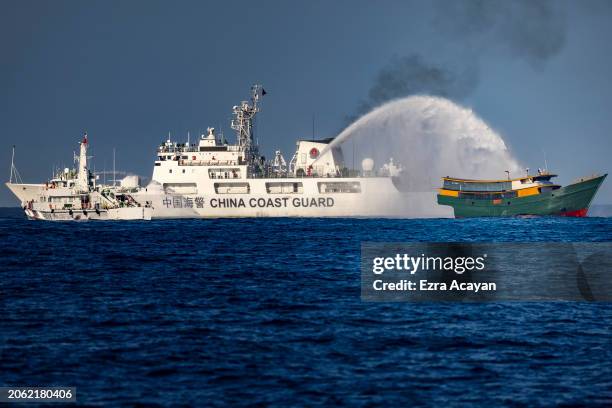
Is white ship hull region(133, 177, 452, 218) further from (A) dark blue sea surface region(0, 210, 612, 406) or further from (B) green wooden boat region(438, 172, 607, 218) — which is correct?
(A) dark blue sea surface region(0, 210, 612, 406)

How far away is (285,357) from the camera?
23.1m

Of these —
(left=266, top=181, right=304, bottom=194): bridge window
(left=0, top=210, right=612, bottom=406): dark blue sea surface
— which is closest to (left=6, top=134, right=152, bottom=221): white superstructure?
(left=266, top=181, right=304, bottom=194): bridge window

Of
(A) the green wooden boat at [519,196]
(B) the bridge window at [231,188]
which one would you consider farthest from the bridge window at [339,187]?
(A) the green wooden boat at [519,196]

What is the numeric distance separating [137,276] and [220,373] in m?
23.2

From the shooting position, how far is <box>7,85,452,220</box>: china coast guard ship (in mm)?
106625

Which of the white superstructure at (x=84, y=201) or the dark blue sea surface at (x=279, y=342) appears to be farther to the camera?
the white superstructure at (x=84, y=201)

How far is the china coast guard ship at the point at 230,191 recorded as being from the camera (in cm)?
10662

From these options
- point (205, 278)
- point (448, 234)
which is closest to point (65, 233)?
point (448, 234)

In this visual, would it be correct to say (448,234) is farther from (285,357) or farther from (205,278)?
(285,357)
